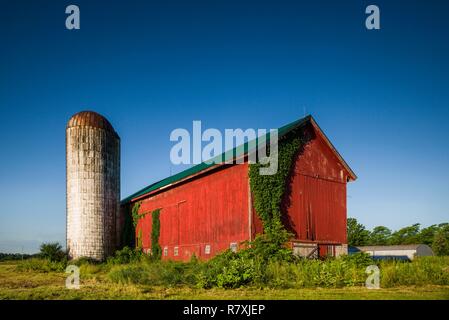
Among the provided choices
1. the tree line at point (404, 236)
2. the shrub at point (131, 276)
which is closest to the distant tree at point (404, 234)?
the tree line at point (404, 236)

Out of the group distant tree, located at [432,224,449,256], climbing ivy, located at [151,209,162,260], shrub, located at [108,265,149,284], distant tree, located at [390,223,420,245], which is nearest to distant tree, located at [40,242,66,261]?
climbing ivy, located at [151,209,162,260]

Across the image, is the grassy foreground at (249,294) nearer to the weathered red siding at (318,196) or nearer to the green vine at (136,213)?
the weathered red siding at (318,196)

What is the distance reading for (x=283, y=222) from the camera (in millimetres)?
20844

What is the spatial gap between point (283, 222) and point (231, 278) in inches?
285

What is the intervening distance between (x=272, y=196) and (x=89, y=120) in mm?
15140

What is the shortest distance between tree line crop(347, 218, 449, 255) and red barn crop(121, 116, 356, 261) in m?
56.2

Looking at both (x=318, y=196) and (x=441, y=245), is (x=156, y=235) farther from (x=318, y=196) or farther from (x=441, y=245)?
(x=441, y=245)

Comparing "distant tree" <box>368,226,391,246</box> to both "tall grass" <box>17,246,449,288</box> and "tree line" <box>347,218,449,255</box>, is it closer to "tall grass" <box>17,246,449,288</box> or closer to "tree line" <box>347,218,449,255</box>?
"tree line" <box>347,218,449,255</box>

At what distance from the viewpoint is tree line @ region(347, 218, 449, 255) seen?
73.1m

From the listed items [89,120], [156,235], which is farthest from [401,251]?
[89,120]

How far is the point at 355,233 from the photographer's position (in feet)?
277

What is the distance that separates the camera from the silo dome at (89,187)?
94.8 ft
